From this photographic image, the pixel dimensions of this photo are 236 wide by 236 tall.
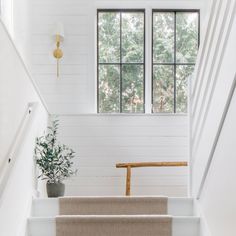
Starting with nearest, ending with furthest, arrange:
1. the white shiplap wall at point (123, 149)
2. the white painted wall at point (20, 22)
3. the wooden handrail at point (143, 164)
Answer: the white painted wall at point (20, 22) < the wooden handrail at point (143, 164) < the white shiplap wall at point (123, 149)

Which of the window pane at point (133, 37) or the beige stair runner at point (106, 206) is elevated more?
the window pane at point (133, 37)

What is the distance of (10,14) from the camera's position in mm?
5027

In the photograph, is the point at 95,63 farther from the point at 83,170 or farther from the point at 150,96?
the point at 83,170

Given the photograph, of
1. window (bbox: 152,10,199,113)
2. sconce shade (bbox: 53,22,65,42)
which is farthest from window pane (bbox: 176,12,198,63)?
sconce shade (bbox: 53,22,65,42)

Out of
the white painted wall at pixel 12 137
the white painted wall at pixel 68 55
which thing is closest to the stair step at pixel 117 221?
the white painted wall at pixel 12 137

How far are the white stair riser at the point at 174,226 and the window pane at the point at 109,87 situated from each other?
2.65m

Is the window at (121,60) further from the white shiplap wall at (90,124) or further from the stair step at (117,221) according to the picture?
the stair step at (117,221)

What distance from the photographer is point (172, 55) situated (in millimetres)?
5941

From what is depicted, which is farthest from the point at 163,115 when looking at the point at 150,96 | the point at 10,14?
the point at 10,14

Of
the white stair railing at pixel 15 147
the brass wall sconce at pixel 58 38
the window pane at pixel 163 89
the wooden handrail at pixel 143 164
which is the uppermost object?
the brass wall sconce at pixel 58 38

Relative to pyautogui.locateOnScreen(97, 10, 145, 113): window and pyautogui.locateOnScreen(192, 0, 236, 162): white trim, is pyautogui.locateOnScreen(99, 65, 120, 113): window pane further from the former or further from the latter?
pyautogui.locateOnScreen(192, 0, 236, 162): white trim

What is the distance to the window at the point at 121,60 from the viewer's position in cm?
589

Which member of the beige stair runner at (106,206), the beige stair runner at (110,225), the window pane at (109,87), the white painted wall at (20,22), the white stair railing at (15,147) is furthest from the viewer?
the window pane at (109,87)

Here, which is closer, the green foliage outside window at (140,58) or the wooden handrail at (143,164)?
the wooden handrail at (143,164)
